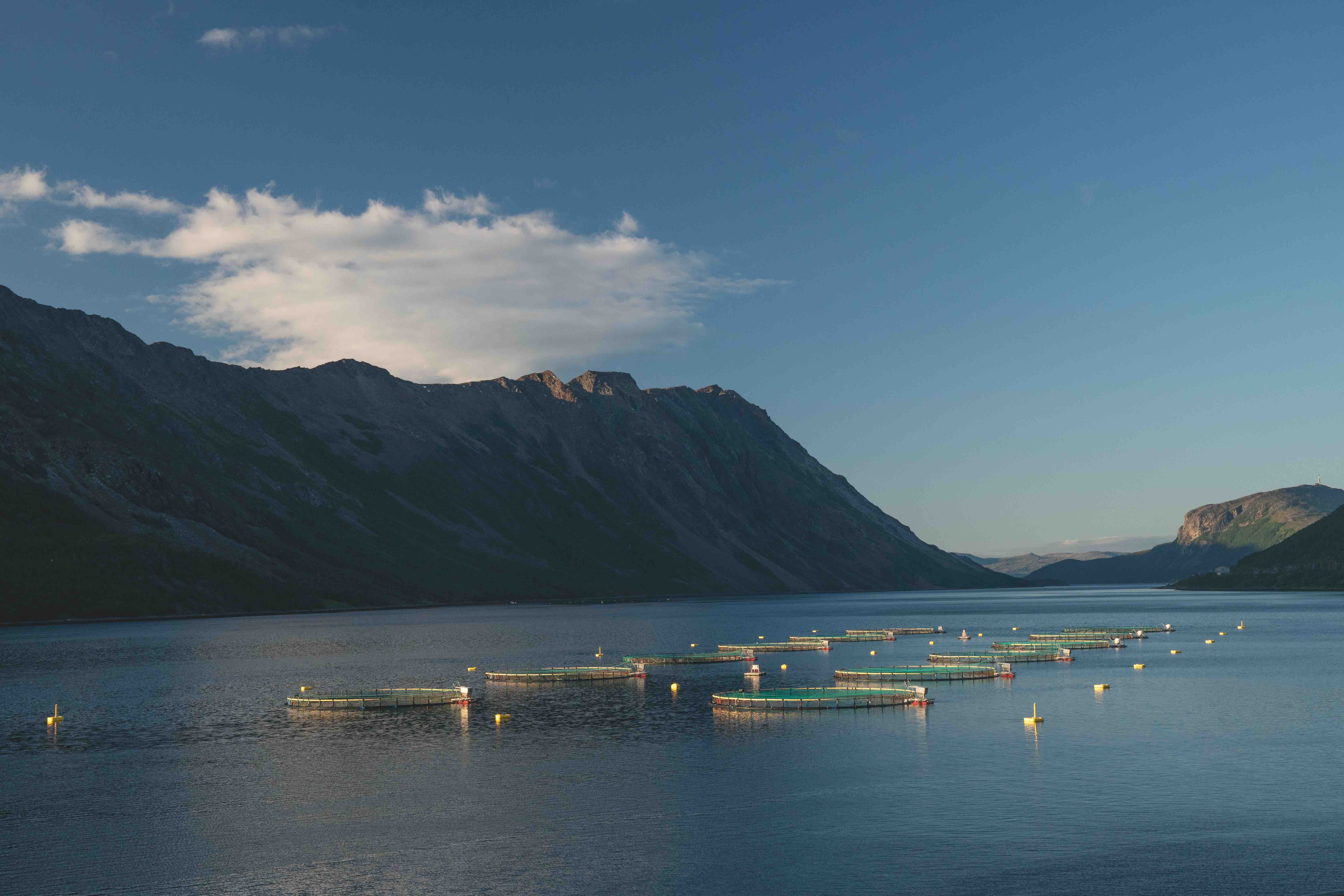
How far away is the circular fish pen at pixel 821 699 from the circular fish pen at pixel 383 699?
27.2 metres

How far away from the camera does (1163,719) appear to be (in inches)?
3730

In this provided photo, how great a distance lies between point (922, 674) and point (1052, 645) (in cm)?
5783

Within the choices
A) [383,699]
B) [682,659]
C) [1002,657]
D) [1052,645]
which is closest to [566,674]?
[682,659]

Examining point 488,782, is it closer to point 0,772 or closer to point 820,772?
point 820,772

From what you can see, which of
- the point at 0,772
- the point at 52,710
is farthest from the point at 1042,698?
the point at 52,710

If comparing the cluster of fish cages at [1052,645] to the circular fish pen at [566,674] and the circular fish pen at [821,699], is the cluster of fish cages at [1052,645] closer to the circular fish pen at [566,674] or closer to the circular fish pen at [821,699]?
the circular fish pen at [566,674]

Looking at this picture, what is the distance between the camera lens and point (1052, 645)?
18338 centimetres

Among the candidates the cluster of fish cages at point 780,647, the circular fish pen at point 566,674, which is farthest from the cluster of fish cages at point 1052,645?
the circular fish pen at point 566,674

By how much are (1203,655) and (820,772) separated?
115 metres

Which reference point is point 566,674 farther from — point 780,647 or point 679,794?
point 679,794

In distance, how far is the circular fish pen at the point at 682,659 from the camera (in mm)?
164000

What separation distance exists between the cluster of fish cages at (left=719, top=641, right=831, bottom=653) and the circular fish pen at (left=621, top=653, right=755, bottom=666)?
930 centimetres

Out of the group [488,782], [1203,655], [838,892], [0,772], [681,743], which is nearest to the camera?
[838,892]

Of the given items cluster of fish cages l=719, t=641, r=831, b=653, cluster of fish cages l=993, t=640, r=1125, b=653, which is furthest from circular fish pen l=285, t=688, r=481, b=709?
cluster of fish cages l=993, t=640, r=1125, b=653
